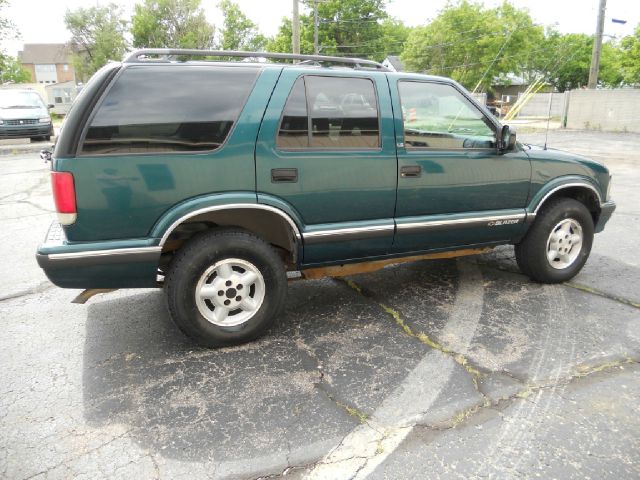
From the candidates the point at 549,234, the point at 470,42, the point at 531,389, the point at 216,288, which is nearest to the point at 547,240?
the point at 549,234

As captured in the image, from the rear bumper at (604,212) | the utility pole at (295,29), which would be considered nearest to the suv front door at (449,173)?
the rear bumper at (604,212)

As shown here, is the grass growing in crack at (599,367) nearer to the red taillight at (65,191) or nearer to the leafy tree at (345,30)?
the red taillight at (65,191)

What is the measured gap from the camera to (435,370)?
9.96ft

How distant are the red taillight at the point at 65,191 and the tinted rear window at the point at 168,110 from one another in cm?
20

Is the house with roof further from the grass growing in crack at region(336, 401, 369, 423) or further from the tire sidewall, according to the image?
the grass growing in crack at region(336, 401, 369, 423)

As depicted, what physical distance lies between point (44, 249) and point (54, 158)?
54 centimetres

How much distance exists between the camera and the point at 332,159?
11.0ft

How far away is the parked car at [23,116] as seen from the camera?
16.3m

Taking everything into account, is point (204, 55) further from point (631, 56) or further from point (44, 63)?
point (44, 63)

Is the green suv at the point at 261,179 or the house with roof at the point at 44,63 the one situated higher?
the house with roof at the point at 44,63

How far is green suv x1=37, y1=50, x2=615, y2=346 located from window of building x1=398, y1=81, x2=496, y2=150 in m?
0.01

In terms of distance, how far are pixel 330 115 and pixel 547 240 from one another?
7.54 feet

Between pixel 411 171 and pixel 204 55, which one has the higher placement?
pixel 204 55

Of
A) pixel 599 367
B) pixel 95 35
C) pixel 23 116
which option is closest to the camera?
pixel 599 367
